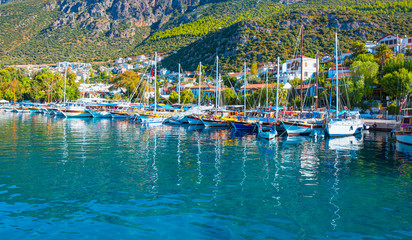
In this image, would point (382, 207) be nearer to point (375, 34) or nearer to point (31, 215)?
point (31, 215)

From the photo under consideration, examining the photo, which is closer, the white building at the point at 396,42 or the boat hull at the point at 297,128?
the boat hull at the point at 297,128

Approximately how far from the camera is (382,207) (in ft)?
43.6

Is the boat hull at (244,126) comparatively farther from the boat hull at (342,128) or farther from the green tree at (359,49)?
the green tree at (359,49)

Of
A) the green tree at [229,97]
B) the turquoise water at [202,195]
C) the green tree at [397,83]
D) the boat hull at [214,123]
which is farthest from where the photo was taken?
the green tree at [229,97]

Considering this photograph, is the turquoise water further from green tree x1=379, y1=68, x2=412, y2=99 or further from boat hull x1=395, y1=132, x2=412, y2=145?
green tree x1=379, y1=68, x2=412, y2=99

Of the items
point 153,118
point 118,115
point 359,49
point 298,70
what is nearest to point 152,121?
point 153,118

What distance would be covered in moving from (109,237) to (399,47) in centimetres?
10338

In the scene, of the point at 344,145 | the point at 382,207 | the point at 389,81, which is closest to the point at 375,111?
the point at 389,81

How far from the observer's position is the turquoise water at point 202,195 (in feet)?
35.8

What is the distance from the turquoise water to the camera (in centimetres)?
1090

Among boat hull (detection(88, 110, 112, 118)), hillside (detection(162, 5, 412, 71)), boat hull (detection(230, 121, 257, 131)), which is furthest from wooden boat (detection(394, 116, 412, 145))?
hillside (detection(162, 5, 412, 71))

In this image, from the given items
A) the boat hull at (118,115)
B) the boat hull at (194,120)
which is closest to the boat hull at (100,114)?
the boat hull at (118,115)

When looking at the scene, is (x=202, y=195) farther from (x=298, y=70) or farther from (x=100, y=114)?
(x=298, y=70)

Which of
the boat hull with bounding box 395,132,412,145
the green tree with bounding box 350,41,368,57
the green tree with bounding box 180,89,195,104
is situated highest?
the green tree with bounding box 350,41,368,57
